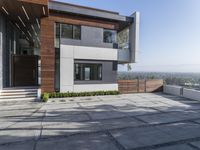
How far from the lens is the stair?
1079 cm

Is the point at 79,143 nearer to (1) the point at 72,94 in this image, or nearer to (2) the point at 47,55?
(1) the point at 72,94

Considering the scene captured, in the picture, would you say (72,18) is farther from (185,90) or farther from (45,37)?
(185,90)

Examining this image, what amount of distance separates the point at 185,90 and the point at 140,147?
35.5 ft

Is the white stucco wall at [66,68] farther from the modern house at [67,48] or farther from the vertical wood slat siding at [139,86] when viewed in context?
the vertical wood slat siding at [139,86]

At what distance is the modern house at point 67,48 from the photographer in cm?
1198

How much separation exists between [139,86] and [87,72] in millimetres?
5273

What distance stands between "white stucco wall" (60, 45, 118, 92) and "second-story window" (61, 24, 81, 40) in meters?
0.88

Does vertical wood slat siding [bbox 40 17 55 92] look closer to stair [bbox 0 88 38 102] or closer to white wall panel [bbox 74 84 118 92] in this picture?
stair [bbox 0 88 38 102]

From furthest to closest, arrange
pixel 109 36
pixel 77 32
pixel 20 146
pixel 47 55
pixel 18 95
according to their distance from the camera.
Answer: pixel 109 36
pixel 77 32
pixel 47 55
pixel 18 95
pixel 20 146

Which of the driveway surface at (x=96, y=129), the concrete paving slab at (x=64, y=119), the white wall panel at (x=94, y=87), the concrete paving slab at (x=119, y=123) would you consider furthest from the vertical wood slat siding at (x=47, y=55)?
the concrete paving slab at (x=119, y=123)

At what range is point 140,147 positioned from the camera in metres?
4.52

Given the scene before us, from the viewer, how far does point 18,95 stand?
36.6ft

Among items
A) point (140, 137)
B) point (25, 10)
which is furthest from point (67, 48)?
point (140, 137)

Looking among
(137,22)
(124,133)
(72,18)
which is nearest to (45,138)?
(124,133)
